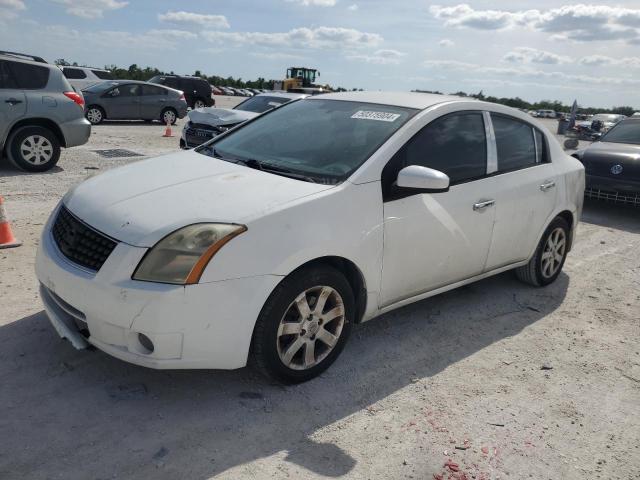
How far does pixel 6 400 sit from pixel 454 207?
2.96 metres

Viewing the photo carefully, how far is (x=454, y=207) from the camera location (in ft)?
13.2

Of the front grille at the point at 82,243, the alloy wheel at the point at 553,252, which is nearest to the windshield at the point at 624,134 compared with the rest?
the alloy wheel at the point at 553,252

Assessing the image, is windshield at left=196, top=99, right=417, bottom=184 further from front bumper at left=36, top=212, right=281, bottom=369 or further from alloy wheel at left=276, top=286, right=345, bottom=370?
front bumper at left=36, top=212, right=281, bottom=369

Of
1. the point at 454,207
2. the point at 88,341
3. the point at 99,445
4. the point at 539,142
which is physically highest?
the point at 539,142

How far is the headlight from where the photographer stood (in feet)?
9.38

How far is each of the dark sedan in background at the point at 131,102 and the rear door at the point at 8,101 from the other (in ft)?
27.9

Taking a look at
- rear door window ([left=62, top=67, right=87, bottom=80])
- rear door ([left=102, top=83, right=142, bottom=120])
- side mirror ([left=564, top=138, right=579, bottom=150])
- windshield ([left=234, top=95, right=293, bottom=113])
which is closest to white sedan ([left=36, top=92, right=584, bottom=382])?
side mirror ([left=564, top=138, right=579, bottom=150])

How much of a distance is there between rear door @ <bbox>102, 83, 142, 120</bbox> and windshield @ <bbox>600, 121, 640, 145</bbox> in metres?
13.8

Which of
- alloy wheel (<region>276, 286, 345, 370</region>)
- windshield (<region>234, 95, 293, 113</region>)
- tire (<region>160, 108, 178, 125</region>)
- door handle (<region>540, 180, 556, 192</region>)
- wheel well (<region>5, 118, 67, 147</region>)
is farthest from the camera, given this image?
tire (<region>160, 108, 178, 125</region>)

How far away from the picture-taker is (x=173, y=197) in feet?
10.7

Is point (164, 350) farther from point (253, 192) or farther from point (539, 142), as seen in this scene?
point (539, 142)

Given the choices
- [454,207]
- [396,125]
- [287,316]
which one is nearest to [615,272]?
[454,207]

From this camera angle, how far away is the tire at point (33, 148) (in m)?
8.80

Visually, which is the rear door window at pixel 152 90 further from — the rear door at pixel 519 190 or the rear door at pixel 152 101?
the rear door at pixel 519 190
